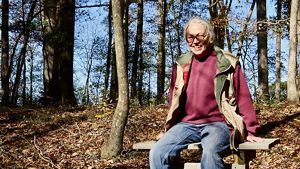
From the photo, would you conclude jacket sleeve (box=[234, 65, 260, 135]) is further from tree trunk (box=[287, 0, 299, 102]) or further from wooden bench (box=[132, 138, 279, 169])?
tree trunk (box=[287, 0, 299, 102])

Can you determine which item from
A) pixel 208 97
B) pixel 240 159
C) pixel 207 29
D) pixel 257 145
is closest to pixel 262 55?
pixel 207 29

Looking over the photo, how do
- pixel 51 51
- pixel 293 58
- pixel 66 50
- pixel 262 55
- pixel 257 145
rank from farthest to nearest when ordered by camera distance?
pixel 51 51, pixel 262 55, pixel 66 50, pixel 293 58, pixel 257 145

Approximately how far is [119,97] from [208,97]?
3.52 metres

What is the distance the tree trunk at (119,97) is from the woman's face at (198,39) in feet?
10.6

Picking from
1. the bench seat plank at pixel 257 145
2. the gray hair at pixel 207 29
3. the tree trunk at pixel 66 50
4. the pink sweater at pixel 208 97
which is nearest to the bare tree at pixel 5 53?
the tree trunk at pixel 66 50

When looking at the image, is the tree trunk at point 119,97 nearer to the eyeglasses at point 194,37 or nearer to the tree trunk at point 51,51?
the eyeglasses at point 194,37

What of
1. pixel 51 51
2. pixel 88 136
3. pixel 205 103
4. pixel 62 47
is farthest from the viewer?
pixel 51 51

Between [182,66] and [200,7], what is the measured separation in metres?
22.3

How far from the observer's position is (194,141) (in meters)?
4.13

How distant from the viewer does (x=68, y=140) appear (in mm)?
8570

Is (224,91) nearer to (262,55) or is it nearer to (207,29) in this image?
(207,29)

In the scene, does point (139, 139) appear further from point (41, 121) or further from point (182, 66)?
point (182, 66)

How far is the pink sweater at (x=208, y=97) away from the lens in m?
4.00

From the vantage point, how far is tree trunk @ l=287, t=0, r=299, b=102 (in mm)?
10414
